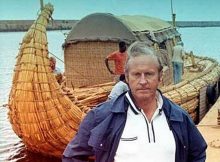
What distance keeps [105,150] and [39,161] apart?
6.87 metres

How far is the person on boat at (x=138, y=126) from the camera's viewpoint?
2.32m

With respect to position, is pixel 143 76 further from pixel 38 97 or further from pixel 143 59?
pixel 38 97

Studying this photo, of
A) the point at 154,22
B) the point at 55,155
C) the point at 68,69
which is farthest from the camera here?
the point at 154,22

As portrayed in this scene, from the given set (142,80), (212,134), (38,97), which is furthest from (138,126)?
(38,97)

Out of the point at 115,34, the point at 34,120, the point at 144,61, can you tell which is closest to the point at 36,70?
the point at 34,120

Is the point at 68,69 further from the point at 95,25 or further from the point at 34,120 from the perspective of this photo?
the point at 34,120

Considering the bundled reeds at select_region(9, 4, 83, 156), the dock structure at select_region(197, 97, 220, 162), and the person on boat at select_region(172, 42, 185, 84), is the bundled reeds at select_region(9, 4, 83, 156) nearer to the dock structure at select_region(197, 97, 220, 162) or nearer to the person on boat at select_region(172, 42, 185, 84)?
the dock structure at select_region(197, 97, 220, 162)

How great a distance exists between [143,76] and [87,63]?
898 centimetres

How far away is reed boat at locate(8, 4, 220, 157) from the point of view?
7207mm

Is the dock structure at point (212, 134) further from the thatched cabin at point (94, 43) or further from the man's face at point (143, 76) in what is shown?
the man's face at point (143, 76)

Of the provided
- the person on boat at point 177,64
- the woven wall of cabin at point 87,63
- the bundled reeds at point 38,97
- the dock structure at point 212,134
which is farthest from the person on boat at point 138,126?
the person on boat at point 177,64

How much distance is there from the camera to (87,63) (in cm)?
1134

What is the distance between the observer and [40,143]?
26.2 ft

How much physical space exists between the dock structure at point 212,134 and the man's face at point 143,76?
10.6ft
